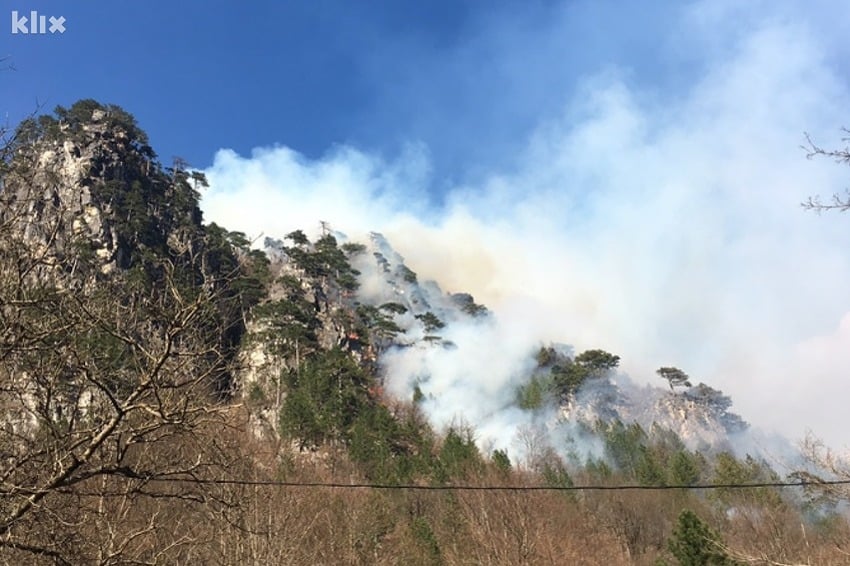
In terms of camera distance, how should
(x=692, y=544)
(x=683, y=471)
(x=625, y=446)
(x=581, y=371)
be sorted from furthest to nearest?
1. (x=581, y=371)
2. (x=625, y=446)
3. (x=683, y=471)
4. (x=692, y=544)

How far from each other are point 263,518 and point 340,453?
26.5 m

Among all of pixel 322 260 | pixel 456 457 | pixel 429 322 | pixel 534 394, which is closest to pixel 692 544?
pixel 456 457

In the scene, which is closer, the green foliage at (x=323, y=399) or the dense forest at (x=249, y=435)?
the dense forest at (x=249, y=435)

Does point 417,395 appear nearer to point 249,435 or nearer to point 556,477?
point 556,477

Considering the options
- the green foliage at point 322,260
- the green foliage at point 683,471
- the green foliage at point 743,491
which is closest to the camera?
the green foliage at point 743,491

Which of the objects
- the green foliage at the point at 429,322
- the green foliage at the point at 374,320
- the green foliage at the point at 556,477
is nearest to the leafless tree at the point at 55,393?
the green foliage at the point at 556,477

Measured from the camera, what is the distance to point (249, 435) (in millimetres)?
27844

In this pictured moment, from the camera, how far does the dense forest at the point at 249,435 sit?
6488 millimetres

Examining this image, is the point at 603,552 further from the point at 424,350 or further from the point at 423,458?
the point at 424,350

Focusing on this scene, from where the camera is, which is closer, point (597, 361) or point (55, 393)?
point (55, 393)

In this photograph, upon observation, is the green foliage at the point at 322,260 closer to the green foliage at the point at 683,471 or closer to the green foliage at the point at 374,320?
the green foliage at the point at 374,320

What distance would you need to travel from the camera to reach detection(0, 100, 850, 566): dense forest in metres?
6.49

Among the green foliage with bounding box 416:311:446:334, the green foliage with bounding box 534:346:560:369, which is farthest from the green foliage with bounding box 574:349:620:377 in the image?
the green foliage with bounding box 416:311:446:334

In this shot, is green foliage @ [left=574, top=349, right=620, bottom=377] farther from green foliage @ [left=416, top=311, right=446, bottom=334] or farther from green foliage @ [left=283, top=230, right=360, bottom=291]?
green foliage @ [left=283, top=230, right=360, bottom=291]
